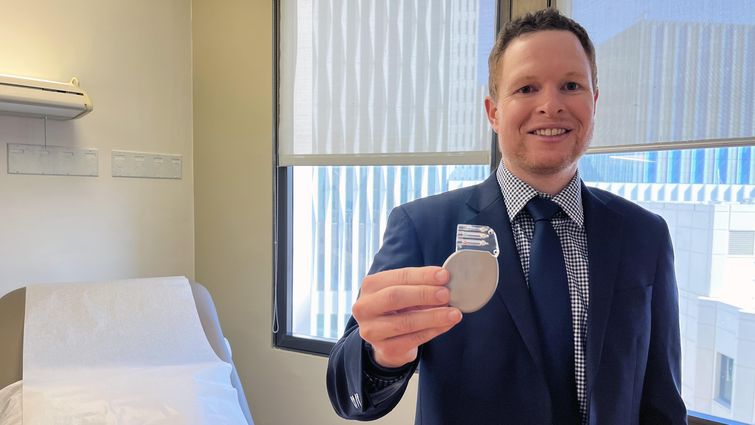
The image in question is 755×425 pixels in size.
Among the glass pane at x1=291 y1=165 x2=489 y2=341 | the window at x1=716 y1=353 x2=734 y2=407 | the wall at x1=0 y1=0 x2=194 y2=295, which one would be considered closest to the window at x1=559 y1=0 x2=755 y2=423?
the window at x1=716 y1=353 x2=734 y2=407

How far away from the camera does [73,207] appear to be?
6.28ft

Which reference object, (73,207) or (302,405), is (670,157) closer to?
(302,405)

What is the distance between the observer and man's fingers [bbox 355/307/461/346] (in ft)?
Answer: 1.80

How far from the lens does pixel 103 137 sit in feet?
6.50

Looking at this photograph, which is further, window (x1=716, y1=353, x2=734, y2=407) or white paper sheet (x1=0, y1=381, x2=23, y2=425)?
window (x1=716, y1=353, x2=734, y2=407)

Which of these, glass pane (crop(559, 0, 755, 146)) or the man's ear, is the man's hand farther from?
glass pane (crop(559, 0, 755, 146))

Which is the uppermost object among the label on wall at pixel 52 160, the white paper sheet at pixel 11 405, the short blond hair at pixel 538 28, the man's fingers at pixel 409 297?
the short blond hair at pixel 538 28

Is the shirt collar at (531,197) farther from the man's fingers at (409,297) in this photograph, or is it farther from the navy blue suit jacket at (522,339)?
the man's fingers at (409,297)

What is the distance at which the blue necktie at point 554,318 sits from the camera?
2.43ft

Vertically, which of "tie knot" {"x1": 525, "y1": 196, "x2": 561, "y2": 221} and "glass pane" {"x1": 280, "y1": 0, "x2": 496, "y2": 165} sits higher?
"glass pane" {"x1": 280, "y1": 0, "x2": 496, "y2": 165}

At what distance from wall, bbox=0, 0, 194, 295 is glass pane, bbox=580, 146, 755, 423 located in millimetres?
1897

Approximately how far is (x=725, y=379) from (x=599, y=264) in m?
1.01

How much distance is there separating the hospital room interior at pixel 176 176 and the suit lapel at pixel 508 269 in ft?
3.04

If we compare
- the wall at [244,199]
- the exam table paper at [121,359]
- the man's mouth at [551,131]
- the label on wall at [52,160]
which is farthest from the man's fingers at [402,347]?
the label on wall at [52,160]
